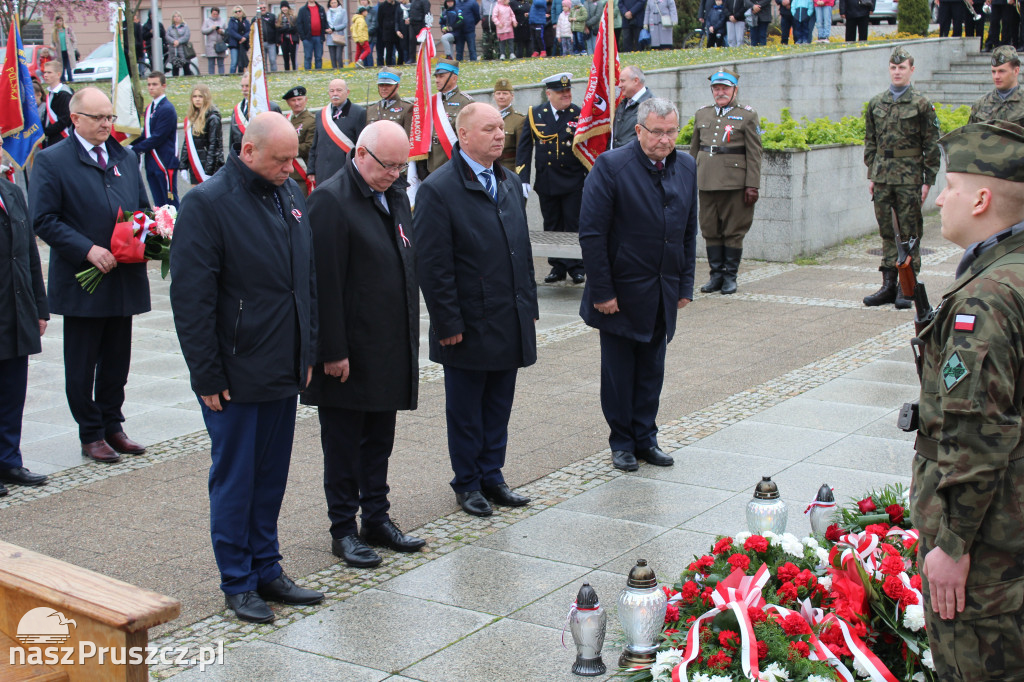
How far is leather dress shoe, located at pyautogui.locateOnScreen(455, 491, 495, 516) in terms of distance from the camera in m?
5.84

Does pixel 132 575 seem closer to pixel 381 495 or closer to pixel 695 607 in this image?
pixel 381 495

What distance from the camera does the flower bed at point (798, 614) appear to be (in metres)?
3.52

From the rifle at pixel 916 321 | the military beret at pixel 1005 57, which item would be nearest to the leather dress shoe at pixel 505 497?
the rifle at pixel 916 321

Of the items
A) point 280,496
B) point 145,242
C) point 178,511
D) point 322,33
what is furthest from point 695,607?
point 322,33

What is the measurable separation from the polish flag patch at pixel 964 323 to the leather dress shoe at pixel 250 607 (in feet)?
9.65

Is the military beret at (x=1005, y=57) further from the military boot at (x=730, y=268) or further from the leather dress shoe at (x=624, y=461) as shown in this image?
the leather dress shoe at (x=624, y=461)

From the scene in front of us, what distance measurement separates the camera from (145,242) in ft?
22.3

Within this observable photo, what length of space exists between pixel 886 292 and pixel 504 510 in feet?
21.8

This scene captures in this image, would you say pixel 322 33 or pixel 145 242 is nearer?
pixel 145 242

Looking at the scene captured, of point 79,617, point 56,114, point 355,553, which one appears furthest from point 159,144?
point 79,617

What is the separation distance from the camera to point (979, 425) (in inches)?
109

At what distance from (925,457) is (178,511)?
4.10 meters

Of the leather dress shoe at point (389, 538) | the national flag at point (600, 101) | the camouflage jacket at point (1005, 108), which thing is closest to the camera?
the leather dress shoe at point (389, 538)

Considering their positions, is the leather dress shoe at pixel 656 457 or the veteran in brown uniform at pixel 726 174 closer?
the leather dress shoe at pixel 656 457
